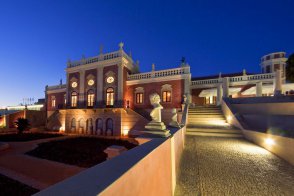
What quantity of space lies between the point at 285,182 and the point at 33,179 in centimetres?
789

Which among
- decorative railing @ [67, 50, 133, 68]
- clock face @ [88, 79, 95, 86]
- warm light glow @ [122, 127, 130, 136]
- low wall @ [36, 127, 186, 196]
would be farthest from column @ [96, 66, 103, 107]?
low wall @ [36, 127, 186, 196]

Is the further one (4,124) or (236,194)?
(4,124)

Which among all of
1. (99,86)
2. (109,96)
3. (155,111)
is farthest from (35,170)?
(99,86)

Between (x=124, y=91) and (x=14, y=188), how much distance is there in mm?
Answer: 14212

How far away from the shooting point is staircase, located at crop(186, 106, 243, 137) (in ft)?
25.4

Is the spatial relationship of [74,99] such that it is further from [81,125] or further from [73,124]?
[81,125]

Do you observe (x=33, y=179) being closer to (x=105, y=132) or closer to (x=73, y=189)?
(x=73, y=189)

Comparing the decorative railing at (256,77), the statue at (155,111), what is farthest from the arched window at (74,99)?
the decorative railing at (256,77)

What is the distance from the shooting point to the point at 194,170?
416 centimetres

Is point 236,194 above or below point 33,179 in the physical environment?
above

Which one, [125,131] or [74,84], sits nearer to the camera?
[125,131]

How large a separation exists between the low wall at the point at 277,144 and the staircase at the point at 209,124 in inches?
44.9

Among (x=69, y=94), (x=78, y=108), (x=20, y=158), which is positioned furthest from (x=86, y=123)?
(x=20, y=158)

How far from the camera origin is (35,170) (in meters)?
6.36
